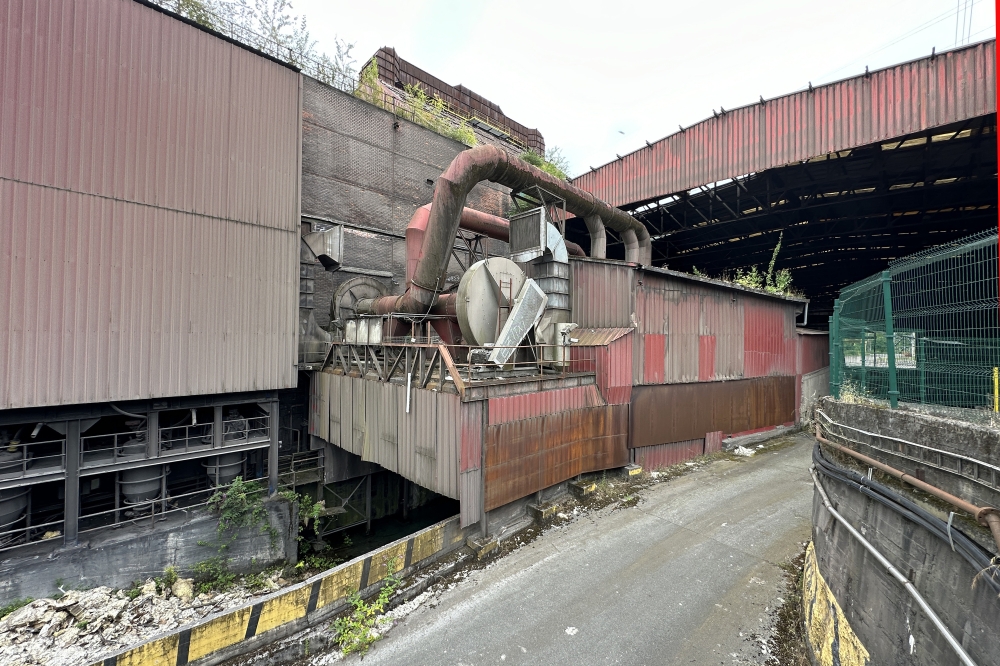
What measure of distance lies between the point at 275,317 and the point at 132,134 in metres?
5.04

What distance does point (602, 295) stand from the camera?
39.0ft

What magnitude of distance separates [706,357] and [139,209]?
1669cm

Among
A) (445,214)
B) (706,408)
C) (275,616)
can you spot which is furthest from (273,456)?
(706,408)

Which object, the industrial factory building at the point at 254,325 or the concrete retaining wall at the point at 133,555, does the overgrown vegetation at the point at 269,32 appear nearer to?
the industrial factory building at the point at 254,325

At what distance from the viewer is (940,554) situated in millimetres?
3031

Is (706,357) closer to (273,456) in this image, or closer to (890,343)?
(890,343)

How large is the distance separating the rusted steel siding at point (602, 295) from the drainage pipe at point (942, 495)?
674 cm

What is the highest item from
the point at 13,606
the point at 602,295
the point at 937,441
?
the point at 602,295

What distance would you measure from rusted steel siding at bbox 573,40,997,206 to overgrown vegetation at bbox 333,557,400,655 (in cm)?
1639

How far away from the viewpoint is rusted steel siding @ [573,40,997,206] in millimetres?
10180

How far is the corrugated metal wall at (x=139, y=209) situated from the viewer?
25.4 ft

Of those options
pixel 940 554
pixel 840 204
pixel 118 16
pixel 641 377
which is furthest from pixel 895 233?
pixel 118 16

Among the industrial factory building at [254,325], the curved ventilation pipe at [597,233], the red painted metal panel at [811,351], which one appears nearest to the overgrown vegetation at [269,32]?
the industrial factory building at [254,325]

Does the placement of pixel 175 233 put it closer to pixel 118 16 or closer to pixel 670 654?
pixel 118 16
